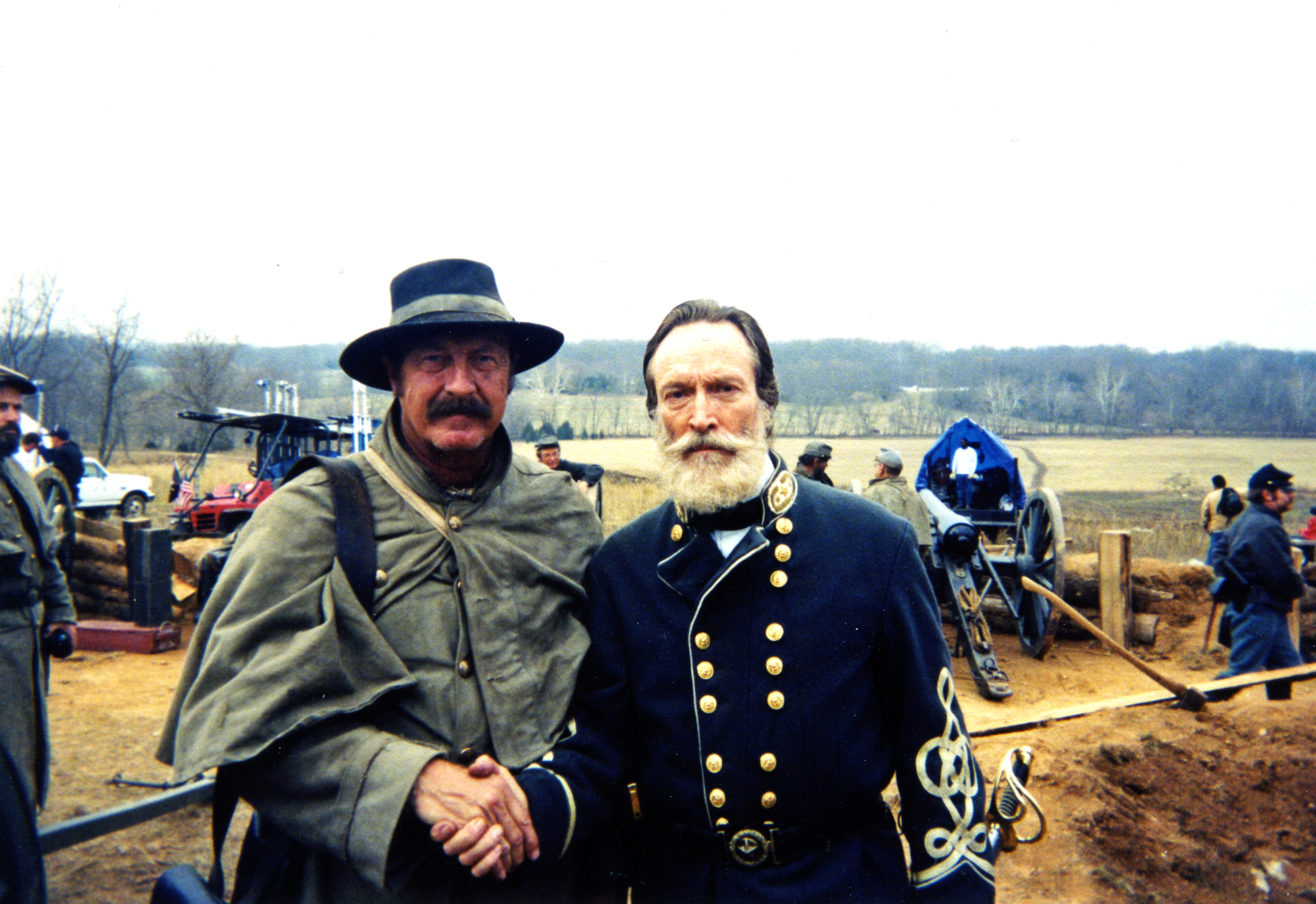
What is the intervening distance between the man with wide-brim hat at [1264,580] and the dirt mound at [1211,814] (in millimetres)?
1225

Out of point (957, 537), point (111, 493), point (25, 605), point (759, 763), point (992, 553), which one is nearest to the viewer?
point (759, 763)

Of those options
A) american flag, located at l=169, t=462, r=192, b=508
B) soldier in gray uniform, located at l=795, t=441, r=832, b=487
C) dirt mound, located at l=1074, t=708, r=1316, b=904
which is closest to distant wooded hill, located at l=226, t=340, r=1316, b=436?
american flag, located at l=169, t=462, r=192, b=508

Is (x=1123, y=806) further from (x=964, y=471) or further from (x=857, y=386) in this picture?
(x=857, y=386)

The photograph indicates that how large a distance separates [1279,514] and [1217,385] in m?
19.9

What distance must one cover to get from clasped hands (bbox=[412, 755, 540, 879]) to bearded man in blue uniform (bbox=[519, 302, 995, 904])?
59mm

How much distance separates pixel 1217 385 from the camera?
22297 mm

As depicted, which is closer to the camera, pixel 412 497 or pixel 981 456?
pixel 412 497

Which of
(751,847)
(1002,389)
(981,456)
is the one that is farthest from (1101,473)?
(751,847)

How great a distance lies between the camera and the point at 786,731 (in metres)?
1.59

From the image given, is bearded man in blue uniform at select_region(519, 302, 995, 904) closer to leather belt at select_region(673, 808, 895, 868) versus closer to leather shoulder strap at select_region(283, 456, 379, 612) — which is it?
leather belt at select_region(673, 808, 895, 868)

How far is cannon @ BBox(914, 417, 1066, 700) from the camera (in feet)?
24.8

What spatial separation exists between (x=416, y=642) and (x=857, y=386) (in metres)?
29.8

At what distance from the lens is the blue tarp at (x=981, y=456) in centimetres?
1018

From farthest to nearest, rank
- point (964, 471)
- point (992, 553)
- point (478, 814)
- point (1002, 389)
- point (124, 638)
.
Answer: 1. point (1002, 389)
2. point (992, 553)
3. point (964, 471)
4. point (124, 638)
5. point (478, 814)
